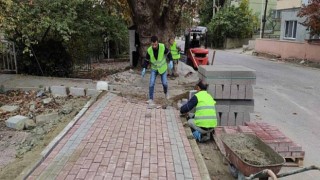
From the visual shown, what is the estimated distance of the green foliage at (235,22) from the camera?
1598 inches

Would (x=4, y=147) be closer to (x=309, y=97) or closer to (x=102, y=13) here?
(x=309, y=97)

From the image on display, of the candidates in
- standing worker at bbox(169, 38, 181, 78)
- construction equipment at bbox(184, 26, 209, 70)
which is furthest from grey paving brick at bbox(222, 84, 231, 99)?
construction equipment at bbox(184, 26, 209, 70)

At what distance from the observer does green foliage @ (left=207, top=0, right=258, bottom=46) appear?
40594 millimetres

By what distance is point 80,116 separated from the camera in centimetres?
745

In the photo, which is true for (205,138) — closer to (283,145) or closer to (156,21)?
(283,145)

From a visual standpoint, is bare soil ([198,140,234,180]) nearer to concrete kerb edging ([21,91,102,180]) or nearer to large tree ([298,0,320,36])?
concrete kerb edging ([21,91,102,180])

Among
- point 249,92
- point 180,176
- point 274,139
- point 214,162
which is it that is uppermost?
point 249,92

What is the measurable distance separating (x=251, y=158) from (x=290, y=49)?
2264cm

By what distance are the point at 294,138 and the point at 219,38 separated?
36758 millimetres

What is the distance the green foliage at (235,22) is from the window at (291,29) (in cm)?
1139

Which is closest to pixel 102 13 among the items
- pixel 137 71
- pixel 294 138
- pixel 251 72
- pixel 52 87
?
pixel 137 71

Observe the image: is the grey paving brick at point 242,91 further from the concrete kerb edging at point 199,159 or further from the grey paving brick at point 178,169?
the grey paving brick at point 178,169

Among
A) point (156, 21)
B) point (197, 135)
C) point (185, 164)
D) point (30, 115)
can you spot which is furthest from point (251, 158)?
point (156, 21)

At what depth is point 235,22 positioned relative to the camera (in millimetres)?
41250
